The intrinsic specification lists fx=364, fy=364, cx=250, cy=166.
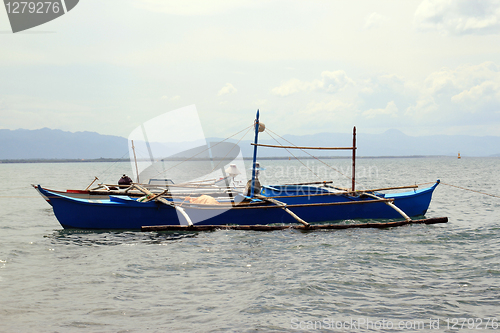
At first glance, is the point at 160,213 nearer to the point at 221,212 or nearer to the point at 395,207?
the point at 221,212

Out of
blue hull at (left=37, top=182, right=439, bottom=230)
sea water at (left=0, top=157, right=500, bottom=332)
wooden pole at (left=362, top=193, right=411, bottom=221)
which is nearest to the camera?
sea water at (left=0, top=157, right=500, bottom=332)

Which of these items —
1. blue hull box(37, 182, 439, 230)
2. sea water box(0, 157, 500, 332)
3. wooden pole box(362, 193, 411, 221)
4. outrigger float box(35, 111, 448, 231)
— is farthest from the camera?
wooden pole box(362, 193, 411, 221)

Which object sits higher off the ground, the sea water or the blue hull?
the blue hull

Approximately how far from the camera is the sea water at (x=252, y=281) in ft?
25.1

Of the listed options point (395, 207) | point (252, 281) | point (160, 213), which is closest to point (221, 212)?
point (160, 213)

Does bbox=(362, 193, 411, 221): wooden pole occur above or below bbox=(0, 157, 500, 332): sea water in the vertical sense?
above

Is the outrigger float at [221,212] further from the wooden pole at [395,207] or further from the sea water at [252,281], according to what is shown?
the sea water at [252,281]

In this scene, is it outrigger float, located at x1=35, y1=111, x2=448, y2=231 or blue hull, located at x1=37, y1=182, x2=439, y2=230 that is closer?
outrigger float, located at x1=35, y1=111, x2=448, y2=231

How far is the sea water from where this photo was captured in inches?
301

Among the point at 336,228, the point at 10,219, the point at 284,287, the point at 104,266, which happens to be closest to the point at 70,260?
the point at 104,266

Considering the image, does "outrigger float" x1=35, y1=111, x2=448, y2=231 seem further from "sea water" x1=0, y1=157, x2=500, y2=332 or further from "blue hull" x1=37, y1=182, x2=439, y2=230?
"sea water" x1=0, y1=157, x2=500, y2=332

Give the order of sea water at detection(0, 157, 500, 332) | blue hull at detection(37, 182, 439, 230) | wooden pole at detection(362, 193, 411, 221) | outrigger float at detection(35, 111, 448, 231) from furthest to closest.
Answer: wooden pole at detection(362, 193, 411, 221), blue hull at detection(37, 182, 439, 230), outrigger float at detection(35, 111, 448, 231), sea water at detection(0, 157, 500, 332)

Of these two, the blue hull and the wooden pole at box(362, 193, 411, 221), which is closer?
the blue hull

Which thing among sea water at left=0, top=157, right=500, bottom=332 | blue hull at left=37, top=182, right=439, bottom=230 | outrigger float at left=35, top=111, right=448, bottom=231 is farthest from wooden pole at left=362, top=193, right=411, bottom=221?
blue hull at left=37, top=182, right=439, bottom=230
